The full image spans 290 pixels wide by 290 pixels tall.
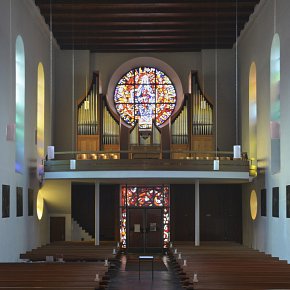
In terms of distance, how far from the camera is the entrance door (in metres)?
30.2

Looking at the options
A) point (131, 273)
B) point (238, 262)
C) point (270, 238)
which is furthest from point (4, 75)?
point (270, 238)

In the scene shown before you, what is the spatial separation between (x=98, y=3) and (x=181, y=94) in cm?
777

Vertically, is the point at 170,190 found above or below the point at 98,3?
below

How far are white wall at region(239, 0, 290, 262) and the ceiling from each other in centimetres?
92

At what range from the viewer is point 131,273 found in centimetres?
2150

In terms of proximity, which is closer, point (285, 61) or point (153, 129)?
point (285, 61)

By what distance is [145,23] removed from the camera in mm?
26484

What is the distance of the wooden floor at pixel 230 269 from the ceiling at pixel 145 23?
8.33 m

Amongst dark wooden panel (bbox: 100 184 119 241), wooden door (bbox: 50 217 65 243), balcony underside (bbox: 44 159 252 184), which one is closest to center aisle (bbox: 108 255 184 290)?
balcony underside (bbox: 44 159 252 184)

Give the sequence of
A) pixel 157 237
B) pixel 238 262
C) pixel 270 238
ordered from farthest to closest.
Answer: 1. pixel 157 237
2. pixel 270 238
3. pixel 238 262

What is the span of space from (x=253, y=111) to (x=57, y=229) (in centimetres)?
922

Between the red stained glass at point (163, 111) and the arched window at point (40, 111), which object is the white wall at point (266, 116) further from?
the arched window at point (40, 111)

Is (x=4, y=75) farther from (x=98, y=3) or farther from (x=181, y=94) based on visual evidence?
(x=181, y=94)

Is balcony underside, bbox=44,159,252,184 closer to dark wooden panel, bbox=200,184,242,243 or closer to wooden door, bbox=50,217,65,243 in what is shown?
wooden door, bbox=50,217,65,243
